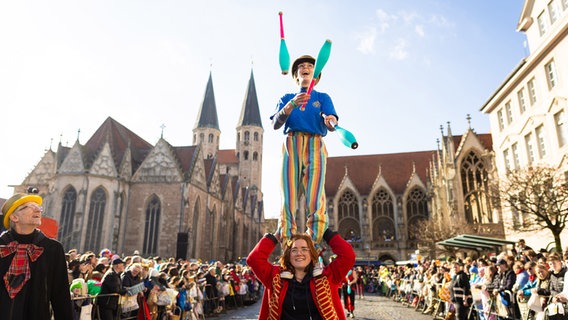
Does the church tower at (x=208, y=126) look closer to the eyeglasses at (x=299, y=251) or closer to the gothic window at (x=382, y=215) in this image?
the gothic window at (x=382, y=215)

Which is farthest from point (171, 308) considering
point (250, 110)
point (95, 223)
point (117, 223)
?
point (250, 110)

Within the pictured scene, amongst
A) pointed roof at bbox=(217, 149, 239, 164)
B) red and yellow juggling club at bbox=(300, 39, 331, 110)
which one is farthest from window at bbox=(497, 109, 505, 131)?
pointed roof at bbox=(217, 149, 239, 164)

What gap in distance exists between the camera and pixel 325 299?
2.88m

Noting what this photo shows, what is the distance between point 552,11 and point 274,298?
89.2 ft

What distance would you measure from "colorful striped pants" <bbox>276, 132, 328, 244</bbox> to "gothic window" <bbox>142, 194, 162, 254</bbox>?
35.7 metres

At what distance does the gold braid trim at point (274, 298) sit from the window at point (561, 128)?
78.1ft

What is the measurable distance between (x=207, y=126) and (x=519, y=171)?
63942mm

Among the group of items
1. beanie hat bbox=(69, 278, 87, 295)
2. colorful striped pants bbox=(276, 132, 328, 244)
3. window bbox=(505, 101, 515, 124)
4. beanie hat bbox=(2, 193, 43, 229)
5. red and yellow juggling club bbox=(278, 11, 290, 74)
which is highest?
window bbox=(505, 101, 515, 124)

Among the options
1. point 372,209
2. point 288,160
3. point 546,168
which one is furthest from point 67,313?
point 372,209

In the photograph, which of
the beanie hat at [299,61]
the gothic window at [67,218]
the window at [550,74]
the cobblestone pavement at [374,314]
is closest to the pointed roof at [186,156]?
the gothic window at [67,218]

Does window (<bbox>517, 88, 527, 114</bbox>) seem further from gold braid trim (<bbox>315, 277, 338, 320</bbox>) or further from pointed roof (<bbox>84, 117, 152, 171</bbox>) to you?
pointed roof (<bbox>84, 117, 152, 171</bbox>)

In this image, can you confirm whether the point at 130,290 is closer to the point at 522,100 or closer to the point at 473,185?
the point at 522,100

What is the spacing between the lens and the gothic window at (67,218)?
111 feet

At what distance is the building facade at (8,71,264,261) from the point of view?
34969mm
